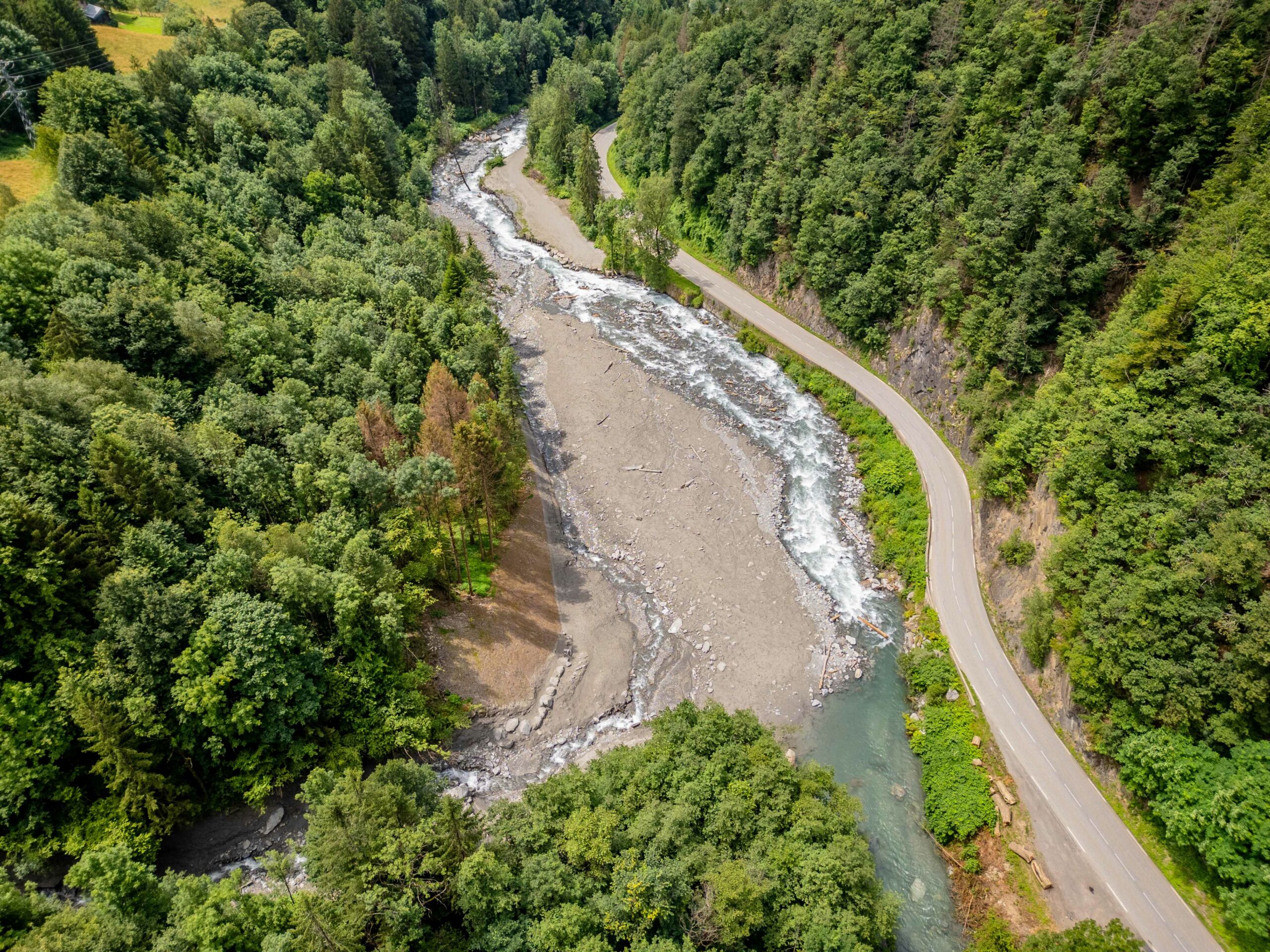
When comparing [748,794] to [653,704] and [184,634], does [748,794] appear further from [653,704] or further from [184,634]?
[184,634]

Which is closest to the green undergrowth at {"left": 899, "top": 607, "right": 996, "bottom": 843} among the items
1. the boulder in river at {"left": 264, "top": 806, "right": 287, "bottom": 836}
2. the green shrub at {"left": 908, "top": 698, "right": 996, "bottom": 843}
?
the green shrub at {"left": 908, "top": 698, "right": 996, "bottom": 843}

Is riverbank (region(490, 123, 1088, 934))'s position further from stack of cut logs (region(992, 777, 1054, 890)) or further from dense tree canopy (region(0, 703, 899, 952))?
dense tree canopy (region(0, 703, 899, 952))

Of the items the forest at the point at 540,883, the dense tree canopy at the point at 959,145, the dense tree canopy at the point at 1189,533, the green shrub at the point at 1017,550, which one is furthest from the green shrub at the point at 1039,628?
the dense tree canopy at the point at 959,145

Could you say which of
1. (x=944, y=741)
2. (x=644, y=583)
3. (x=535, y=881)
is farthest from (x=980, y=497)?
(x=535, y=881)

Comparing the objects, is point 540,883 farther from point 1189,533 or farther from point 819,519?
point 819,519

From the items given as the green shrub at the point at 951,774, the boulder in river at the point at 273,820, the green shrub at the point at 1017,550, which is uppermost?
the green shrub at the point at 1017,550

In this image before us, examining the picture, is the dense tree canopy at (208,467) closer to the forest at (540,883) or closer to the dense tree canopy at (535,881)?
the forest at (540,883)
